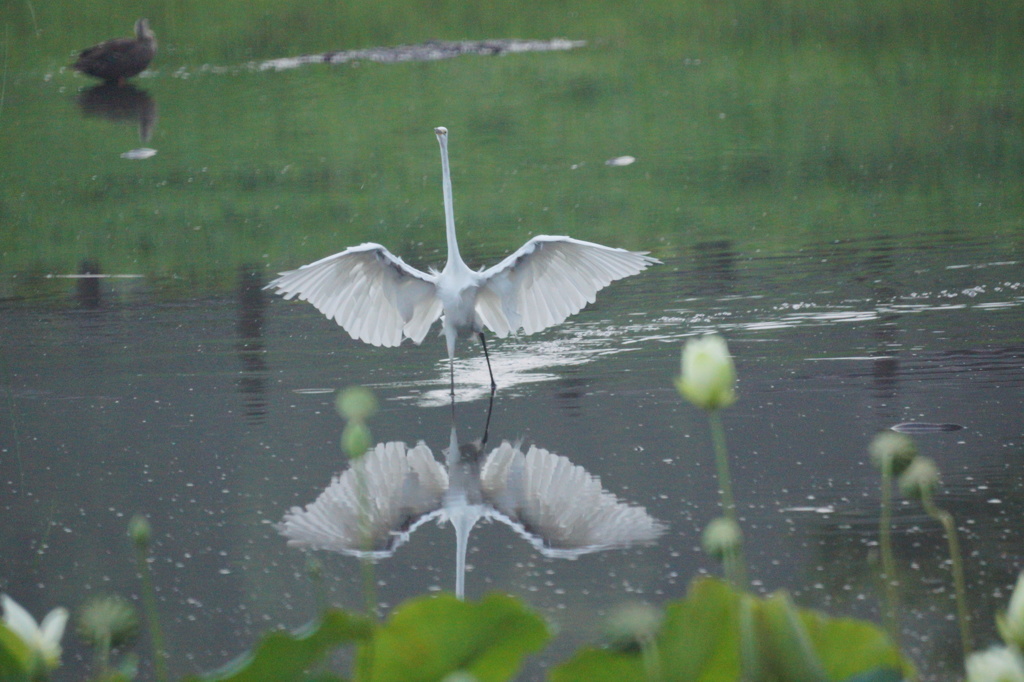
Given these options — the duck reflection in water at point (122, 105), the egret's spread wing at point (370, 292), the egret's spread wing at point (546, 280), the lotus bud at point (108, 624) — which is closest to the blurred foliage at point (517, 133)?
the duck reflection in water at point (122, 105)

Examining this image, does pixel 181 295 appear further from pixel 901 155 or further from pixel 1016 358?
pixel 901 155

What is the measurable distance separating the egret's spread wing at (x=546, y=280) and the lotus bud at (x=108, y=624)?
5.57m

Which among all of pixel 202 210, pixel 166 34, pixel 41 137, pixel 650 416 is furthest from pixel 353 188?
pixel 166 34

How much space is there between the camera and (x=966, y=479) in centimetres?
563

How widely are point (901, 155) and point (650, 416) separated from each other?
1011cm

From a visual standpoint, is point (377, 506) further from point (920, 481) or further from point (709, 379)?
point (709, 379)

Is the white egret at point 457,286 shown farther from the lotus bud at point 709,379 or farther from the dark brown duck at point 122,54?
the dark brown duck at point 122,54

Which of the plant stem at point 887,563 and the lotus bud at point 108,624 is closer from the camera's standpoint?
the lotus bud at point 108,624

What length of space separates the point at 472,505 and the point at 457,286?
84.7 inches

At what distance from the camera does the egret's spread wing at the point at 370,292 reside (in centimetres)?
763

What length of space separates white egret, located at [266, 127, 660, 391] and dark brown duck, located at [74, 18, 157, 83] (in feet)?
52.2

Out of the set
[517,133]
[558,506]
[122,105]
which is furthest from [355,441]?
[122,105]

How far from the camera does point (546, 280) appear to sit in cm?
777

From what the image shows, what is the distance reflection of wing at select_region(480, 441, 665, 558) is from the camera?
17.1 ft
